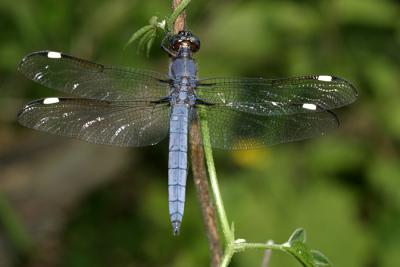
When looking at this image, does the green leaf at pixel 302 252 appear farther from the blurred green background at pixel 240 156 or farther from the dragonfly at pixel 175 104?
the blurred green background at pixel 240 156

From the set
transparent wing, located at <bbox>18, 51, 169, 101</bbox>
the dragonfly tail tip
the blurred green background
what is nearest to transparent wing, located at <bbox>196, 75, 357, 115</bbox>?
transparent wing, located at <bbox>18, 51, 169, 101</bbox>

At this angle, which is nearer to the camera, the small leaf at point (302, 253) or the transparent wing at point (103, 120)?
the small leaf at point (302, 253)

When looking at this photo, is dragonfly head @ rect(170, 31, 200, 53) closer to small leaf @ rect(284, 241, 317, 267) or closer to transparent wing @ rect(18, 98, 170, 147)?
transparent wing @ rect(18, 98, 170, 147)

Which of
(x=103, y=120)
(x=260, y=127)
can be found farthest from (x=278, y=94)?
(x=103, y=120)

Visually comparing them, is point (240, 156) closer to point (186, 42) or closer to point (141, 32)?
point (186, 42)

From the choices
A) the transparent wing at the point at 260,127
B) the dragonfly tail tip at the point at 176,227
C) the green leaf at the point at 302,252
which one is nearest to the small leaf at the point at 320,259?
the green leaf at the point at 302,252

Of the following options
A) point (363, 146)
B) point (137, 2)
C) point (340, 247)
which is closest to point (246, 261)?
point (340, 247)
